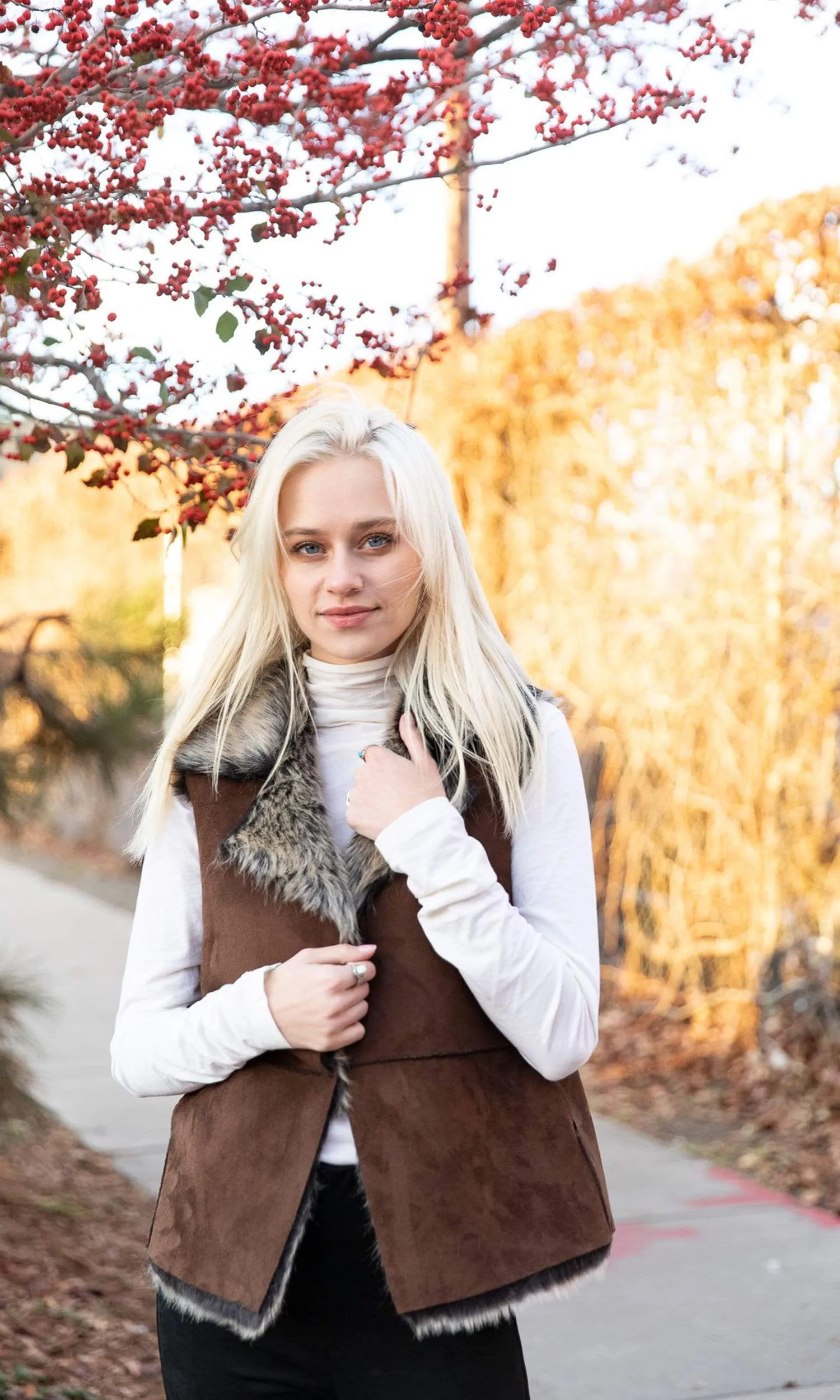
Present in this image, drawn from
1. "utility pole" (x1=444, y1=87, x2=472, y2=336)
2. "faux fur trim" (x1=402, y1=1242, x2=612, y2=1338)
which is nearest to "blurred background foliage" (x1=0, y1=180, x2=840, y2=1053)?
"utility pole" (x1=444, y1=87, x2=472, y2=336)

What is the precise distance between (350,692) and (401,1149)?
567mm

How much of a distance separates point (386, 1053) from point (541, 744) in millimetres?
392

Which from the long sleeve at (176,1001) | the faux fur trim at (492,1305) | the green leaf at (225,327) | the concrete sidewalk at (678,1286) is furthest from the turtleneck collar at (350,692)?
the concrete sidewalk at (678,1286)

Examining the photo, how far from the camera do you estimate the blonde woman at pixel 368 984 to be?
1.62 m

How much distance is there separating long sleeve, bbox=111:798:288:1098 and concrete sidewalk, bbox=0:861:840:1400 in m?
0.78

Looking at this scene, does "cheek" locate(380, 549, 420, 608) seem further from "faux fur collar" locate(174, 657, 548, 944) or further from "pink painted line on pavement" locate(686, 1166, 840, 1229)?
"pink painted line on pavement" locate(686, 1166, 840, 1229)

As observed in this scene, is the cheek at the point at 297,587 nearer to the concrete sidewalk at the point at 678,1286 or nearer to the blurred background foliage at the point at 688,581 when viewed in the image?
the concrete sidewalk at the point at 678,1286

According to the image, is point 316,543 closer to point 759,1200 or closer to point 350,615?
point 350,615

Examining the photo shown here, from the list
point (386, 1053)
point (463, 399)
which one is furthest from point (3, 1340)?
point (463, 399)

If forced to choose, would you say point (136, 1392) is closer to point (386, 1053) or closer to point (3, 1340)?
point (3, 1340)

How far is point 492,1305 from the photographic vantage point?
161cm

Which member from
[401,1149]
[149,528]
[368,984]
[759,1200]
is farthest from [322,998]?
[759,1200]

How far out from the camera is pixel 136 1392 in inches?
123

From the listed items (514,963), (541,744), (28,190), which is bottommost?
(514,963)
